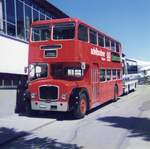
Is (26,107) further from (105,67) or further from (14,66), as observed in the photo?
(105,67)

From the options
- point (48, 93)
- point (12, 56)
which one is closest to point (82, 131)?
point (48, 93)

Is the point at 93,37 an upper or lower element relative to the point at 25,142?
upper

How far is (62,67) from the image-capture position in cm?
1672

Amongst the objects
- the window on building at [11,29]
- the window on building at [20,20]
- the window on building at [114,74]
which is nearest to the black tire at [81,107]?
the window on building at [11,29]

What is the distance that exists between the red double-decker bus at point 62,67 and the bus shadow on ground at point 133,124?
1.57 m

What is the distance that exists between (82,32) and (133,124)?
5.12 m

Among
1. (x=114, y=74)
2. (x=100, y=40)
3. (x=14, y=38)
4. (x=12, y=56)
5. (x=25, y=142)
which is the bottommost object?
(x=25, y=142)

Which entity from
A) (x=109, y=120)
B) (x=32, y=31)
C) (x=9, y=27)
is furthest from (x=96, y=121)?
(x=9, y=27)

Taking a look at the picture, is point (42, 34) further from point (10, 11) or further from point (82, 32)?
point (10, 11)

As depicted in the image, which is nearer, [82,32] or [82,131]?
[82,131]

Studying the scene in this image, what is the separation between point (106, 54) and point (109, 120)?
6914 millimetres

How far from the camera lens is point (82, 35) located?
671 inches

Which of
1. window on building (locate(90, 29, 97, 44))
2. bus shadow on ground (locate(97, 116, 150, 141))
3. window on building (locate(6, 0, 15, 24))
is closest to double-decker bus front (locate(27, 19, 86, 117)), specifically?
bus shadow on ground (locate(97, 116, 150, 141))

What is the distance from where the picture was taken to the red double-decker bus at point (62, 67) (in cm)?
1591
